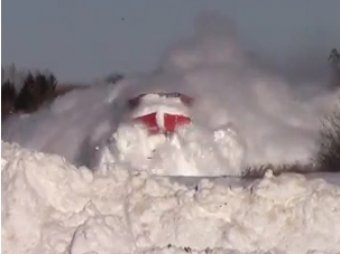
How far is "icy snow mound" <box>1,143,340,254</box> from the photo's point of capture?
15.4ft

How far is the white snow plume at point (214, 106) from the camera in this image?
225 inches

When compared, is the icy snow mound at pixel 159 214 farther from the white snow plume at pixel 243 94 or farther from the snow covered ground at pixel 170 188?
the white snow plume at pixel 243 94

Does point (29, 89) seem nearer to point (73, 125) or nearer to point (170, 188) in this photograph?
point (73, 125)

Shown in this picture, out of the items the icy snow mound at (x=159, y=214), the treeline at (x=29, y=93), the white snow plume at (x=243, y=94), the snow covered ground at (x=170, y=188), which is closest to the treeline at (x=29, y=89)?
the treeline at (x=29, y=93)

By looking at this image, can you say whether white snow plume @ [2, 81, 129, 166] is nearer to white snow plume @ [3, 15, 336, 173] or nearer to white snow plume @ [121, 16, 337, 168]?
white snow plume @ [3, 15, 336, 173]

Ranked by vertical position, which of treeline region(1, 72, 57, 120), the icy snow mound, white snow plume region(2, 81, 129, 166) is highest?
treeline region(1, 72, 57, 120)

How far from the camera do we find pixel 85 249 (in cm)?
458

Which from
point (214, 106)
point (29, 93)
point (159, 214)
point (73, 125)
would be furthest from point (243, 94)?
point (159, 214)

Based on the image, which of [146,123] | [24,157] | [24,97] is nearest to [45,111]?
[24,97]

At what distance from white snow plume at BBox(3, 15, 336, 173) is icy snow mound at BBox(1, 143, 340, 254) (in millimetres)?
719

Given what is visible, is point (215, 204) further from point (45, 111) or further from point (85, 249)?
point (45, 111)

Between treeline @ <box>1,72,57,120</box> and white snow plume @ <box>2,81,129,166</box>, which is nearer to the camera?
white snow plume @ <box>2,81,129,166</box>

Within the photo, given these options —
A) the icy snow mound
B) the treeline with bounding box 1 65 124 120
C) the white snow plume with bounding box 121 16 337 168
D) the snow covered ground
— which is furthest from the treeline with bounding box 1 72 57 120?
the icy snow mound

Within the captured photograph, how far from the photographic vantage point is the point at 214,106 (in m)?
5.82
